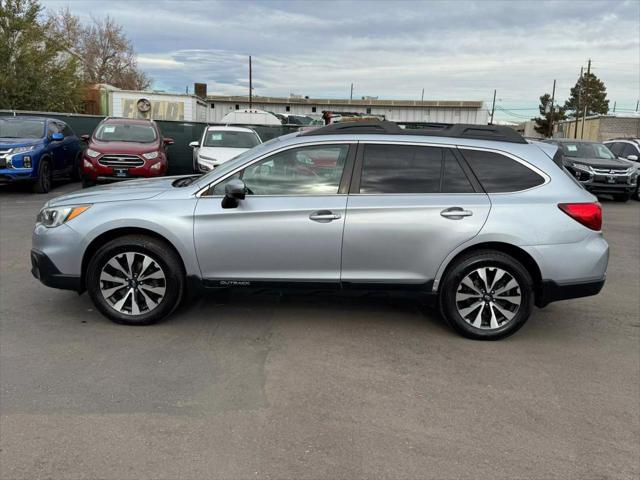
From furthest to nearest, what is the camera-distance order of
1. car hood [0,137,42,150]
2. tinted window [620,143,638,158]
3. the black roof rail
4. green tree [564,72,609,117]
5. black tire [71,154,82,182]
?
1. green tree [564,72,609,117]
2. tinted window [620,143,638,158]
3. black tire [71,154,82,182]
4. car hood [0,137,42,150]
5. the black roof rail

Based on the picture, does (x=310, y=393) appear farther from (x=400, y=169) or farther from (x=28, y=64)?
(x=28, y=64)

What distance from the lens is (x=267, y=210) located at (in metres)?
4.68

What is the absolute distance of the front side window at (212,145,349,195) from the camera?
478 centimetres

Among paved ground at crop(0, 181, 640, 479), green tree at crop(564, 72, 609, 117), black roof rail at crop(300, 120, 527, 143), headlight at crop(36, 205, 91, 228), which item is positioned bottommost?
paved ground at crop(0, 181, 640, 479)

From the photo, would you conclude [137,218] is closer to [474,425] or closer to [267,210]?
[267,210]

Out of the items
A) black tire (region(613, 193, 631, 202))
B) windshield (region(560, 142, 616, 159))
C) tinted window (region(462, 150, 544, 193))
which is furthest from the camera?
windshield (region(560, 142, 616, 159))

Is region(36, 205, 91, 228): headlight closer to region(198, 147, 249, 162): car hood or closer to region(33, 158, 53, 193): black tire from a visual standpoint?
region(33, 158, 53, 193): black tire

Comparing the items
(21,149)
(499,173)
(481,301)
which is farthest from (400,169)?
(21,149)

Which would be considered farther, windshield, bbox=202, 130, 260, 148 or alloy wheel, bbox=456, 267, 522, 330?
windshield, bbox=202, 130, 260, 148

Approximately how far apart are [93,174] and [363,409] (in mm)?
10624

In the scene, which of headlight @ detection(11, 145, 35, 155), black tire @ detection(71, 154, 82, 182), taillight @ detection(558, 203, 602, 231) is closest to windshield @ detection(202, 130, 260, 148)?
black tire @ detection(71, 154, 82, 182)

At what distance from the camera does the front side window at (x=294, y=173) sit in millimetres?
4777

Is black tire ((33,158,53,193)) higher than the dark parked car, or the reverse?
the dark parked car

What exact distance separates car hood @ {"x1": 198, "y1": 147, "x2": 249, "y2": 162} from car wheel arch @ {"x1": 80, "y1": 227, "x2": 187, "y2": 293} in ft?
29.8
